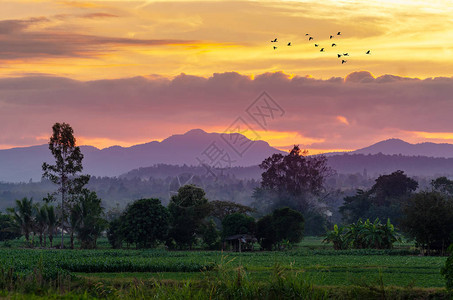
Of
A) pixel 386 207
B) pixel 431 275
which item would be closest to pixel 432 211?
pixel 431 275

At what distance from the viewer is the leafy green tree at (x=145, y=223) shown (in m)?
52.9

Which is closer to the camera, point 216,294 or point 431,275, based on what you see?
point 216,294

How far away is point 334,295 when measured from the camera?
21578mm

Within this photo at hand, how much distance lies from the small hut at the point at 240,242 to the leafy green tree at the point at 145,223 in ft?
20.2

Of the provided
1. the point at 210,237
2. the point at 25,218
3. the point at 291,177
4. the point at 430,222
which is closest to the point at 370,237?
the point at 430,222

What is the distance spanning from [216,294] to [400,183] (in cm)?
7218

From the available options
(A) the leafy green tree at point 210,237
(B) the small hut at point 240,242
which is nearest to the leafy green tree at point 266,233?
(B) the small hut at point 240,242

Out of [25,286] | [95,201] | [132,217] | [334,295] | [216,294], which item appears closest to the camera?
[216,294]

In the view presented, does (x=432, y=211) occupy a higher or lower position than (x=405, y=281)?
higher

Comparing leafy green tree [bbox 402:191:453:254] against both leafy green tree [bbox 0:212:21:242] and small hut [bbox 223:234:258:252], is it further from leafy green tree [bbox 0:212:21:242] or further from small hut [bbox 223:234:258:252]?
leafy green tree [bbox 0:212:21:242]

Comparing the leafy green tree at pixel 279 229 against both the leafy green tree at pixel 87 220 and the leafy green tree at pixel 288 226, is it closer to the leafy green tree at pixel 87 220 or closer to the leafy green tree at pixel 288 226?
the leafy green tree at pixel 288 226

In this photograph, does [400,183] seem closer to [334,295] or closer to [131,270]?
[131,270]

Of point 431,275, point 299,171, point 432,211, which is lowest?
point 431,275

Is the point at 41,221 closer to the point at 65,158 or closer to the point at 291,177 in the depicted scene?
the point at 65,158
